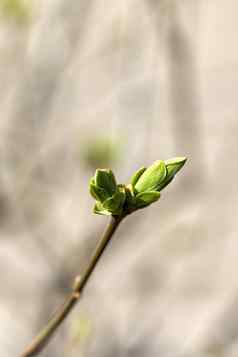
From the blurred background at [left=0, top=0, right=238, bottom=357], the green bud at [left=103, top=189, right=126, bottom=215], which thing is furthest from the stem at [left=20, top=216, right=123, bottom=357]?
the blurred background at [left=0, top=0, right=238, bottom=357]

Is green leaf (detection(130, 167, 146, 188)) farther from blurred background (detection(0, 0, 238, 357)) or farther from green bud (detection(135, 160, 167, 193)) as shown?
blurred background (detection(0, 0, 238, 357))

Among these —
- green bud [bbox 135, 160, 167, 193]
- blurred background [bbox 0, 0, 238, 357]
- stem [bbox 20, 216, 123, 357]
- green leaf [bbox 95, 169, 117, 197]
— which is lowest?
blurred background [bbox 0, 0, 238, 357]

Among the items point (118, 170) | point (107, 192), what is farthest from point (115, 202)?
point (118, 170)

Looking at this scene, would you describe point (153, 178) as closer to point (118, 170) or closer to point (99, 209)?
point (99, 209)

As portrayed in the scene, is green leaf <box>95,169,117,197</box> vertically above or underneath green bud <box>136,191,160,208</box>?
above

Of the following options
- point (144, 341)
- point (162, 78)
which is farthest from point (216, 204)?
point (162, 78)

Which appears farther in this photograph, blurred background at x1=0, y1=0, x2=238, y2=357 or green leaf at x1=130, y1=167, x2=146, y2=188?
blurred background at x1=0, y1=0, x2=238, y2=357

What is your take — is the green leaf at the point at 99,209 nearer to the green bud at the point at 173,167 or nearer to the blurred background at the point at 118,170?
the green bud at the point at 173,167

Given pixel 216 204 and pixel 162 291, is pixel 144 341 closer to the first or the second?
pixel 162 291
